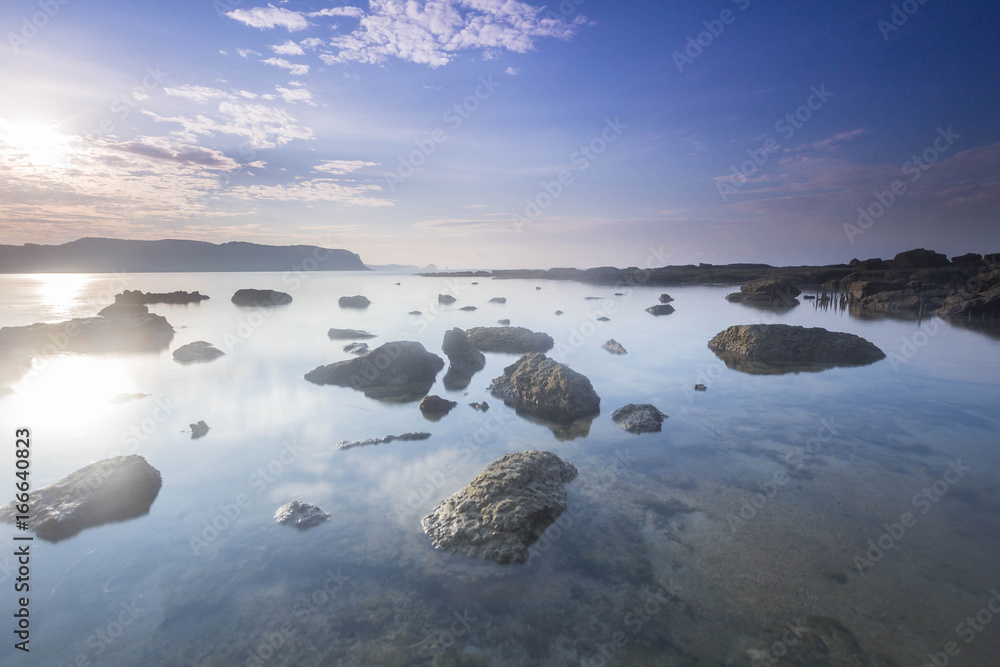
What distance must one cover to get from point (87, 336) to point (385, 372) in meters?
18.0

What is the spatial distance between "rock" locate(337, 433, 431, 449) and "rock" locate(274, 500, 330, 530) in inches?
101

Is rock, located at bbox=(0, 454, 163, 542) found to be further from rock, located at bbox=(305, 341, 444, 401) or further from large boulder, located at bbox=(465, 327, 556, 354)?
large boulder, located at bbox=(465, 327, 556, 354)

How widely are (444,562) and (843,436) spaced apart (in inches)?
386

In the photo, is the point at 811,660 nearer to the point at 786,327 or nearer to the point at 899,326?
the point at 786,327

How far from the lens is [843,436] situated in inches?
400

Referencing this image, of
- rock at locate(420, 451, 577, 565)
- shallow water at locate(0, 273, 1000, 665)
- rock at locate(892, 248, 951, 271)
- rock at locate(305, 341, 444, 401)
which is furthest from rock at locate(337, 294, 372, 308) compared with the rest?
rock at locate(892, 248, 951, 271)

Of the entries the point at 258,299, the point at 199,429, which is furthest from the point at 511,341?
the point at 258,299

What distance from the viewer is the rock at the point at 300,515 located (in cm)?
675

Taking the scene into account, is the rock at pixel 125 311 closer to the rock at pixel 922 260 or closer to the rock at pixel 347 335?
the rock at pixel 347 335

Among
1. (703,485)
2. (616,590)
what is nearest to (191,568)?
(616,590)

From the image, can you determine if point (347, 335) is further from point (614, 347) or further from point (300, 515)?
point (300, 515)

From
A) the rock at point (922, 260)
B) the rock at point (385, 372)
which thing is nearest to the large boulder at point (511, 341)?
the rock at point (385, 372)

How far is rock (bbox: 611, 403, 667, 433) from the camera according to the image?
1048cm

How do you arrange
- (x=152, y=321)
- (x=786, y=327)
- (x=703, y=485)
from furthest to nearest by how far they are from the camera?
(x=152, y=321) < (x=786, y=327) < (x=703, y=485)
